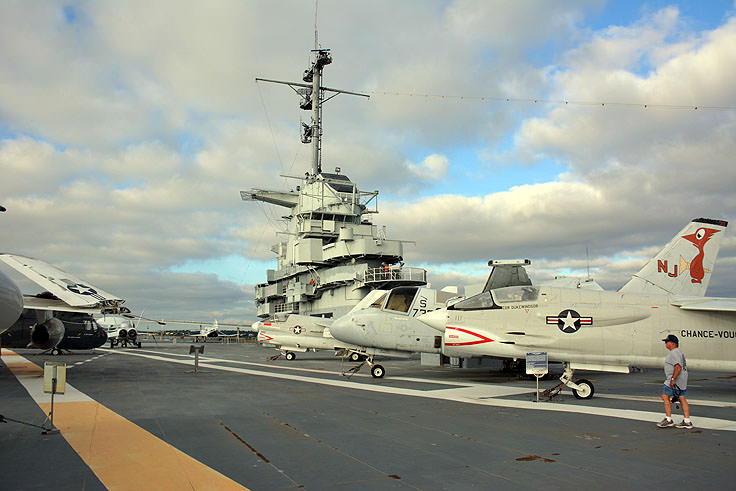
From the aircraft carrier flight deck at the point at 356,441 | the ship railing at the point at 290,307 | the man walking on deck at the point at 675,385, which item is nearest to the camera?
the aircraft carrier flight deck at the point at 356,441

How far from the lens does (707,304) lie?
1230 cm

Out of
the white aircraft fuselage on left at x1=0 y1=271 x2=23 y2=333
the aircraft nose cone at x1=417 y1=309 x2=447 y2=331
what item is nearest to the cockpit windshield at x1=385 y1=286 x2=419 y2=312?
the aircraft nose cone at x1=417 y1=309 x2=447 y2=331

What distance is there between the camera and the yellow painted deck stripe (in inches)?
198

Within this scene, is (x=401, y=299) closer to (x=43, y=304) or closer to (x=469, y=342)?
→ (x=469, y=342)

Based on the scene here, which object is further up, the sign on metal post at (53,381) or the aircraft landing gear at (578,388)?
the sign on metal post at (53,381)

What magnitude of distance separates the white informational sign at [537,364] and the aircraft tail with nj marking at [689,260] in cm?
816

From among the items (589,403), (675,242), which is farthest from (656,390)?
(675,242)

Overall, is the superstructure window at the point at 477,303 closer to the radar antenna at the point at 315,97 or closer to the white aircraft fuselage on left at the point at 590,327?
the white aircraft fuselage on left at the point at 590,327

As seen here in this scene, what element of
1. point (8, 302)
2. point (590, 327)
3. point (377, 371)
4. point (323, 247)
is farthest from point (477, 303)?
point (323, 247)

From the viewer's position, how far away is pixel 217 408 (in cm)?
995

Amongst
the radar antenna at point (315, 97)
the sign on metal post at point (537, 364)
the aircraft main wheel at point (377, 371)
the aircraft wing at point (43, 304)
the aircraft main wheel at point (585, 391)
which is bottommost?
the aircraft main wheel at point (377, 371)

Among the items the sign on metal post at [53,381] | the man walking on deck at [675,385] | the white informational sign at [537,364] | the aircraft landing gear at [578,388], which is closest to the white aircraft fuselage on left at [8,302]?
the sign on metal post at [53,381]

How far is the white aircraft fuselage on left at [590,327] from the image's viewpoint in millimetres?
12266

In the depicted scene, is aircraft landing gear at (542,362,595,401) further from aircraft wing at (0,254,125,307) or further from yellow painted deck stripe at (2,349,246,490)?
aircraft wing at (0,254,125,307)
